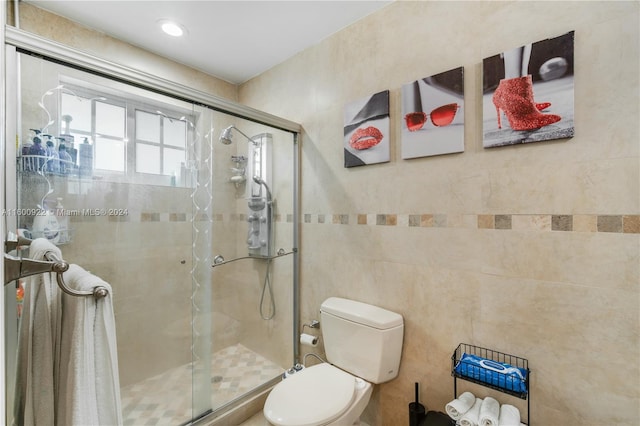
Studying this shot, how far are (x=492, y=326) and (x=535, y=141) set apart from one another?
792mm

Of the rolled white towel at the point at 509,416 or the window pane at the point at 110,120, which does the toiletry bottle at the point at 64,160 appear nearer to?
the window pane at the point at 110,120

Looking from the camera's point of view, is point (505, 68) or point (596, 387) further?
point (505, 68)

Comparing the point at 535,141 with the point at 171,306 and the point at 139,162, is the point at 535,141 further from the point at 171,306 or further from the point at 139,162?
the point at 171,306

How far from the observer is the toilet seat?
4.22 feet

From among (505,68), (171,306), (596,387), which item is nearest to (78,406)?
(171,306)

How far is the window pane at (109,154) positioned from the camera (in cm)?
145

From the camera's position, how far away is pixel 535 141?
4.09ft

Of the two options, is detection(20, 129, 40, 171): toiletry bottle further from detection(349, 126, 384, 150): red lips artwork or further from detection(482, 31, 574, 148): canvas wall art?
detection(482, 31, 574, 148): canvas wall art

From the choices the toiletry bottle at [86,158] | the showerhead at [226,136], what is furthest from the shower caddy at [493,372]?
the toiletry bottle at [86,158]

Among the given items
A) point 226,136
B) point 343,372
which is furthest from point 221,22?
point 343,372

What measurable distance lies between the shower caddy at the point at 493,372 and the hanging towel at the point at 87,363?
127 centimetres

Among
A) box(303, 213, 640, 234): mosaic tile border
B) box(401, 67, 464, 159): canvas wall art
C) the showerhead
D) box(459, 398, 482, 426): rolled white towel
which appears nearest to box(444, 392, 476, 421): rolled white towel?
box(459, 398, 482, 426): rolled white towel

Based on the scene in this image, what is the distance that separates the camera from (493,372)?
1.22 metres

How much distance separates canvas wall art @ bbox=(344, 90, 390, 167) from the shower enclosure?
1.49 ft
